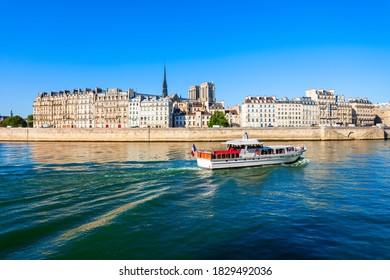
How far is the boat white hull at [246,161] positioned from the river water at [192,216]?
3538 mm

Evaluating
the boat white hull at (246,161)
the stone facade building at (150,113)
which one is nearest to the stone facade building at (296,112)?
the stone facade building at (150,113)

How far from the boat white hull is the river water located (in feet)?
11.6

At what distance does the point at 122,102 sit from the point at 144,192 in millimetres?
101388

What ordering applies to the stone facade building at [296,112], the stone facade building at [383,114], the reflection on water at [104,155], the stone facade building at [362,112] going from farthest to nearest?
the stone facade building at [383,114] → the stone facade building at [362,112] → the stone facade building at [296,112] → the reflection on water at [104,155]

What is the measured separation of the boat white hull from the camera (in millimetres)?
33031

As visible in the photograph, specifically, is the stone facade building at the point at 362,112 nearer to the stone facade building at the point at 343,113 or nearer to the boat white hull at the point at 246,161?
the stone facade building at the point at 343,113

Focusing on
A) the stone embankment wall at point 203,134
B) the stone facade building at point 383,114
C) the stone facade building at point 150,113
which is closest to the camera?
the stone embankment wall at point 203,134

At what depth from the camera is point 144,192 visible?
22266mm

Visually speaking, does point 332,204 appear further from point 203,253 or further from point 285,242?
point 203,253

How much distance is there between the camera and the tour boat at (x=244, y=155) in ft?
109

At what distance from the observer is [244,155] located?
1375 inches

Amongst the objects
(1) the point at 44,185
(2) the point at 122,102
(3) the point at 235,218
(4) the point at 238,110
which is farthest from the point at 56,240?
(4) the point at 238,110

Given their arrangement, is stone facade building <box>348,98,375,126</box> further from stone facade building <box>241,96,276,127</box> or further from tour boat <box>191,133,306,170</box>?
tour boat <box>191,133,306,170</box>

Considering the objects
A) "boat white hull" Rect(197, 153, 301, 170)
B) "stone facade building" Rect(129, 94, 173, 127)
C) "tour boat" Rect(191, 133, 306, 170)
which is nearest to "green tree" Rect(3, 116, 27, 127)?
"stone facade building" Rect(129, 94, 173, 127)
